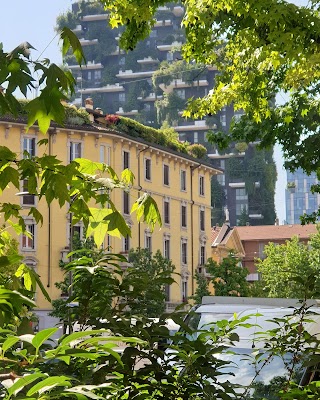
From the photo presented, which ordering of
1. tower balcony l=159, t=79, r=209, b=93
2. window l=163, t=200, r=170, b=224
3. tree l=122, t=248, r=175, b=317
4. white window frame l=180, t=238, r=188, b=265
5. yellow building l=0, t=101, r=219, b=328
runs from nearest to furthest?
tree l=122, t=248, r=175, b=317 → yellow building l=0, t=101, r=219, b=328 → window l=163, t=200, r=170, b=224 → white window frame l=180, t=238, r=188, b=265 → tower balcony l=159, t=79, r=209, b=93

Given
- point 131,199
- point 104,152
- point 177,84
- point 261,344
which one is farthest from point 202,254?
point 177,84

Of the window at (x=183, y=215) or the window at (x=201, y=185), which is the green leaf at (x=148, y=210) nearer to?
the window at (x=183, y=215)

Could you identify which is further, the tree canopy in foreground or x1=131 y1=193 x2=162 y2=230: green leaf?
the tree canopy in foreground

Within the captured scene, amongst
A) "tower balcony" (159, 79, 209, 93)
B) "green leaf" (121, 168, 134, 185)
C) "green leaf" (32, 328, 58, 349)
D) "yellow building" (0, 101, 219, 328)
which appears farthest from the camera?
"tower balcony" (159, 79, 209, 93)

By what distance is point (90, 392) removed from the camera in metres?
2.17

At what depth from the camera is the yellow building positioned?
68500 mm

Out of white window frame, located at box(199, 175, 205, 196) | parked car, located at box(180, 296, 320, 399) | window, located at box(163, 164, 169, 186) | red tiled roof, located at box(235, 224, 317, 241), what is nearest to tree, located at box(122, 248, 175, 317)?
parked car, located at box(180, 296, 320, 399)

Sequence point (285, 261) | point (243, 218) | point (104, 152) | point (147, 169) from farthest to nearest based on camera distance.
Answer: point (243, 218), point (285, 261), point (147, 169), point (104, 152)

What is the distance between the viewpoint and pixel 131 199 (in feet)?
223

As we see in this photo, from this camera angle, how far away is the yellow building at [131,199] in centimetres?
6850

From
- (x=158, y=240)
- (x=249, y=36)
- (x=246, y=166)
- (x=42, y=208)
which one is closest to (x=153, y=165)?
(x=158, y=240)

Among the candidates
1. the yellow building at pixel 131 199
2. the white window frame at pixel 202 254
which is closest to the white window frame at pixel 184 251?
the yellow building at pixel 131 199

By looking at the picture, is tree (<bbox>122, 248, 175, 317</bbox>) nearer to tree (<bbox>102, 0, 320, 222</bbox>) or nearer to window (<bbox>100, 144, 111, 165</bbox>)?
tree (<bbox>102, 0, 320, 222</bbox>)

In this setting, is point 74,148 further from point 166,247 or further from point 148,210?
point 148,210
